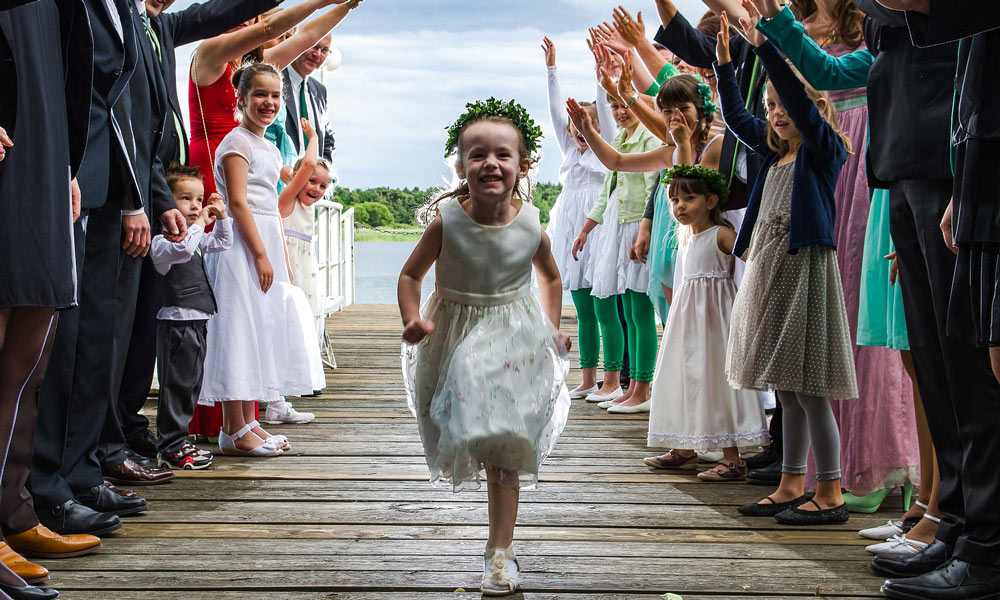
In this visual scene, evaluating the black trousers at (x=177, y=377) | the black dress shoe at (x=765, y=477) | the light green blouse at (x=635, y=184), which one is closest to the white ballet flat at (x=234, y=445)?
the black trousers at (x=177, y=377)

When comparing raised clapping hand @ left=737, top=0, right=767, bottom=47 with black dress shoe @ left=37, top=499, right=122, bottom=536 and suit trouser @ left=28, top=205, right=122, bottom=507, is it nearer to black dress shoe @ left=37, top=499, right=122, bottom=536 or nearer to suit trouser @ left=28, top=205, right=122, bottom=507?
suit trouser @ left=28, top=205, right=122, bottom=507

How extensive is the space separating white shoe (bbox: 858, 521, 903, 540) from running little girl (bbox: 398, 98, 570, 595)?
873 millimetres

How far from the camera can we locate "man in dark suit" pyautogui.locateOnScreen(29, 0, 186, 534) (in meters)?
2.40

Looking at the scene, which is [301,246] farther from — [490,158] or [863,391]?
[863,391]

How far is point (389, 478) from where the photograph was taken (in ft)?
10.4

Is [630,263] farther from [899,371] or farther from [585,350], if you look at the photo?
[899,371]

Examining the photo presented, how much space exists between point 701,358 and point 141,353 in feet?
6.27

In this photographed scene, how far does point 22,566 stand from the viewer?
207 cm

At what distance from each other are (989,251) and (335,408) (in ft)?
11.2

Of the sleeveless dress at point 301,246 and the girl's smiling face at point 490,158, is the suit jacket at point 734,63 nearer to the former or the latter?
the girl's smiling face at point 490,158

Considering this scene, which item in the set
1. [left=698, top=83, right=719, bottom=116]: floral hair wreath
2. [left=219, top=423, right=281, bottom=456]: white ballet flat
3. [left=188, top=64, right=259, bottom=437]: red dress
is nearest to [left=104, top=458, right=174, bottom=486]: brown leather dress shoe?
[left=219, top=423, right=281, bottom=456]: white ballet flat

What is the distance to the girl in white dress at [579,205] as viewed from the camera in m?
5.07

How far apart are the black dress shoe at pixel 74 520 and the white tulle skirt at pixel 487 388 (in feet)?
2.78

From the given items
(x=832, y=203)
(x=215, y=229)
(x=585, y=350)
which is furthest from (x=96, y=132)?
(x=585, y=350)
